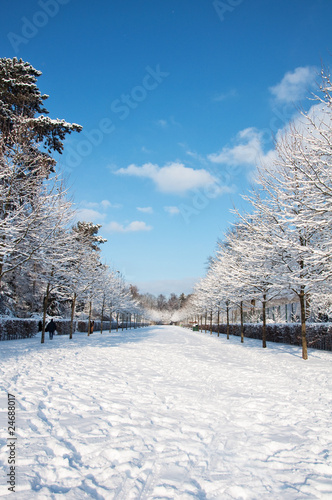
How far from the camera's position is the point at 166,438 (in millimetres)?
3658

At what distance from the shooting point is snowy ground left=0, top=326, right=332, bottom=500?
2.59m

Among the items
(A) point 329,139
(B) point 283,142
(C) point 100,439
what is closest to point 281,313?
(B) point 283,142

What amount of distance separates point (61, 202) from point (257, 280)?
30.9 feet

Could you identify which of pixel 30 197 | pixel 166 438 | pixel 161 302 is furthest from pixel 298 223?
pixel 161 302

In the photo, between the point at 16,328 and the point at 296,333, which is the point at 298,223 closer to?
the point at 296,333

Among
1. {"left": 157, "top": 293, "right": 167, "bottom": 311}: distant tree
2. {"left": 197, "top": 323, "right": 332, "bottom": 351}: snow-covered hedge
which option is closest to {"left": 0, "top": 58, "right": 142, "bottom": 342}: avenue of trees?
{"left": 197, "top": 323, "right": 332, "bottom": 351}: snow-covered hedge

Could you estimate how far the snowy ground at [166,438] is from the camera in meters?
2.59

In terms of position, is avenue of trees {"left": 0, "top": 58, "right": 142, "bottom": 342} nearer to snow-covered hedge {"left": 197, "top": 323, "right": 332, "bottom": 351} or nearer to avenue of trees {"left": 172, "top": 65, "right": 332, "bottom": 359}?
avenue of trees {"left": 172, "top": 65, "right": 332, "bottom": 359}

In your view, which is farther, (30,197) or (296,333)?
(296,333)

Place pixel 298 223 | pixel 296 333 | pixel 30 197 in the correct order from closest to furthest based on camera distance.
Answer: pixel 298 223, pixel 30 197, pixel 296 333

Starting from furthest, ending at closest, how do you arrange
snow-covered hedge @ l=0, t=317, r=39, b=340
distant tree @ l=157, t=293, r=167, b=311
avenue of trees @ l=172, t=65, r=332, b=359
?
distant tree @ l=157, t=293, r=167, b=311 < snow-covered hedge @ l=0, t=317, r=39, b=340 < avenue of trees @ l=172, t=65, r=332, b=359

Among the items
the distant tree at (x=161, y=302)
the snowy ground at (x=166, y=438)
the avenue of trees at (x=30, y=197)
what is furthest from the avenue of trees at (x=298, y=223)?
the distant tree at (x=161, y=302)

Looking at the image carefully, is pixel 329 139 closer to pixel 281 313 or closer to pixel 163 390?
pixel 163 390

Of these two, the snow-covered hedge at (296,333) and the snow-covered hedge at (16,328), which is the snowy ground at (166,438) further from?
the snow-covered hedge at (16,328)
